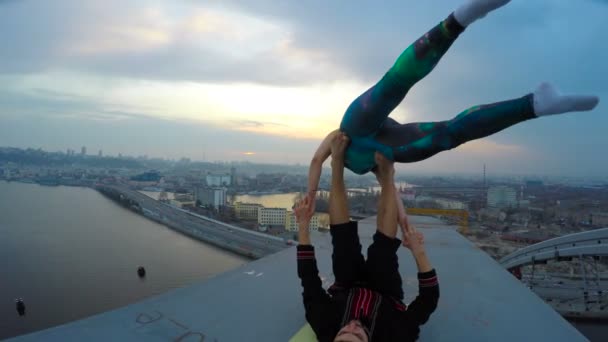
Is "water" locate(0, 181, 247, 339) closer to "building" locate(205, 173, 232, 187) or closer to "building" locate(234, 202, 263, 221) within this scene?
"building" locate(234, 202, 263, 221)

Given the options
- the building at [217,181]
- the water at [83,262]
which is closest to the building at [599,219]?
the water at [83,262]

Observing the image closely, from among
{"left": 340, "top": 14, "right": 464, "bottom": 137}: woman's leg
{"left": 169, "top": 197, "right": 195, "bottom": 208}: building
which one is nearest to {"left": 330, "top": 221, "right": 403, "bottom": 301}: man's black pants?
{"left": 340, "top": 14, "right": 464, "bottom": 137}: woman's leg

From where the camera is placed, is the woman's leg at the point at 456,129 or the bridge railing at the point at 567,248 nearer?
the woman's leg at the point at 456,129

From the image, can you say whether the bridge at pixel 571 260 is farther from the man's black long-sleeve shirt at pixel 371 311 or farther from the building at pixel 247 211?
the building at pixel 247 211

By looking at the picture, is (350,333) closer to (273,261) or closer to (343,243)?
(343,243)

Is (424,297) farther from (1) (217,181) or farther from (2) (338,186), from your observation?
(1) (217,181)

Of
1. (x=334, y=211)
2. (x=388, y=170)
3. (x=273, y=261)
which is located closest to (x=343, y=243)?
(x=334, y=211)
